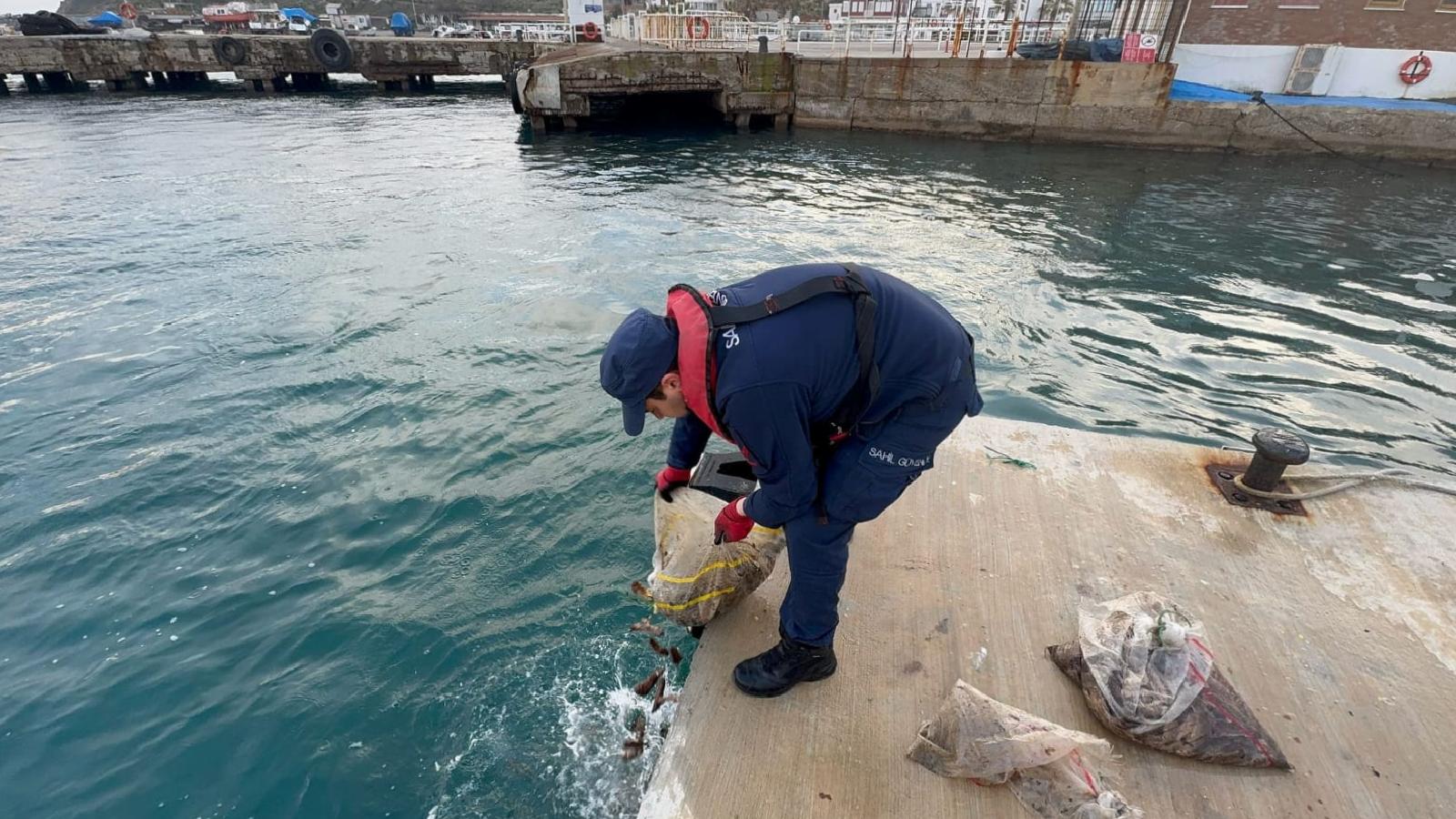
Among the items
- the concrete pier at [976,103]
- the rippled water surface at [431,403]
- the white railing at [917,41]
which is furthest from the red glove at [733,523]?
the white railing at [917,41]

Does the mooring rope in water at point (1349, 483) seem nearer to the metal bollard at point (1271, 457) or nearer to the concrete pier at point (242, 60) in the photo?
the metal bollard at point (1271, 457)

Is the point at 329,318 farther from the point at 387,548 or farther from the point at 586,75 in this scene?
the point at 586,75

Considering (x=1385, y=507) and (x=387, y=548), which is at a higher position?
(x=1385, y=507)

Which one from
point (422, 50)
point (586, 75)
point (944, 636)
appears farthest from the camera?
point (422, 50)

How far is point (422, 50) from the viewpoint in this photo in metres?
32.3

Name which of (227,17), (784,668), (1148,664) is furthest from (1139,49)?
(227,17)

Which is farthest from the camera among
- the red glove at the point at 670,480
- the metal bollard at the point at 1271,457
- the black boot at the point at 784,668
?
the metal bollard at the point at 1271,457

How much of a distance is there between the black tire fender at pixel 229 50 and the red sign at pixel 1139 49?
36.2m

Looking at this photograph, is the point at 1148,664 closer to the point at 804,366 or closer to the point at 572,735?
the point at 804,366

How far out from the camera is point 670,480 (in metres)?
3.11

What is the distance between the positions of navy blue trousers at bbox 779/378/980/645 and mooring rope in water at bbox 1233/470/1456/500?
2.52 metres

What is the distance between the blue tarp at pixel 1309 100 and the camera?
56.4ft

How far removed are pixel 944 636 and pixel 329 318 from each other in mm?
7268

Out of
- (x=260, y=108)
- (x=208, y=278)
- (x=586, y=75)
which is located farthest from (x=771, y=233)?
(x=260, y=108)
